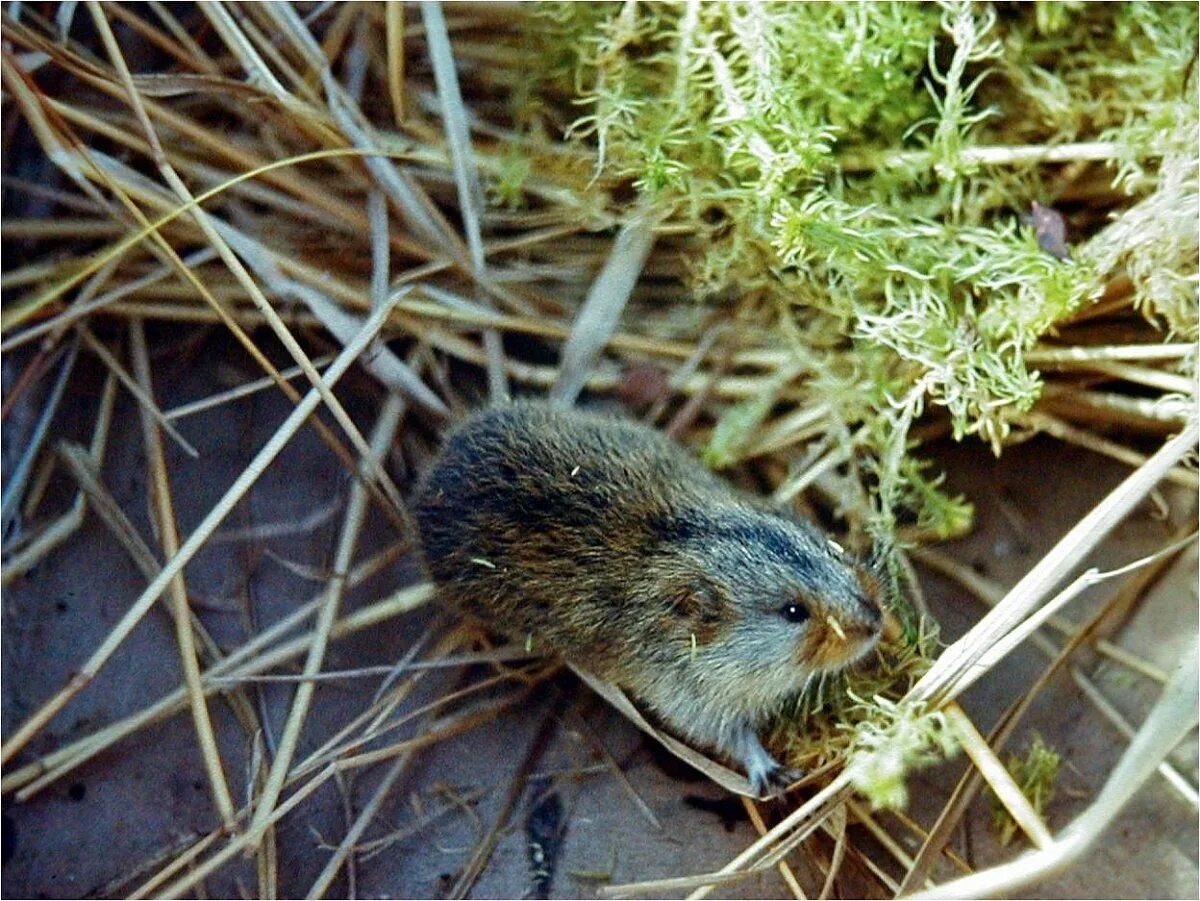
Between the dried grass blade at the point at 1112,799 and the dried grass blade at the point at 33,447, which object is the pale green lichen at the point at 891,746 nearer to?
the dried grass blade at the point at 1112,799

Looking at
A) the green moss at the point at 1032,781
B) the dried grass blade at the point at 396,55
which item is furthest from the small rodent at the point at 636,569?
the dried grass blade at the point at 396,55

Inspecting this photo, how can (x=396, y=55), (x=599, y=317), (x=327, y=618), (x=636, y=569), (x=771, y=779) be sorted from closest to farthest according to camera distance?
(x=771, y=779), (x=636, y=569), (x=327, y=618), (x=396, y=55), (x=599, y=317)

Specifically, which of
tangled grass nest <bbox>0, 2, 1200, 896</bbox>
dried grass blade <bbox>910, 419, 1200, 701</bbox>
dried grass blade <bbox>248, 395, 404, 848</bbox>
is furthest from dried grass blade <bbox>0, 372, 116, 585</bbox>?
dried grass blade <bbox>910, 419, 1200, 701</bbox>

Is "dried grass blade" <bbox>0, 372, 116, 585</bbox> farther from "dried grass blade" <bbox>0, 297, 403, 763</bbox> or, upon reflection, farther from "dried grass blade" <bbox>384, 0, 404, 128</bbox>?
"dried grass blade" <bbox>384, 0, 404, 128</bbox>

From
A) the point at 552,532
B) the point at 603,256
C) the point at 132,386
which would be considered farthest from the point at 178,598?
the point at 603,256

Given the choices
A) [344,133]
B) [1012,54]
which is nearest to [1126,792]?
[1012,54]

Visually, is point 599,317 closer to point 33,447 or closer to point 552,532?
point 552,532
